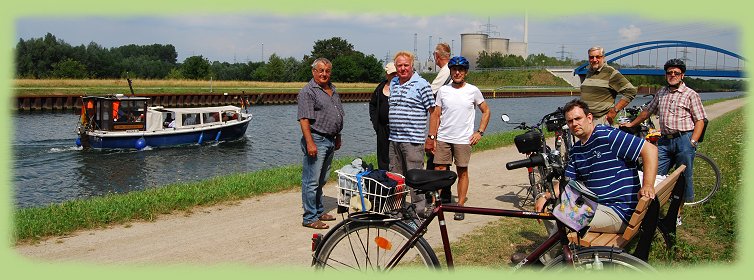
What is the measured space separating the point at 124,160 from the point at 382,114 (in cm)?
1975

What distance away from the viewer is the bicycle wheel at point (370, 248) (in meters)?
3.97

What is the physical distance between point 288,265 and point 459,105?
268 cm

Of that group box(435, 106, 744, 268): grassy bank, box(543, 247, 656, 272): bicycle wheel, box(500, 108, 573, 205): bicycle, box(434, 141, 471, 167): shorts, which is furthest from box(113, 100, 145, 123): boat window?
box(543, 247, 656, 272): bicycle wheel

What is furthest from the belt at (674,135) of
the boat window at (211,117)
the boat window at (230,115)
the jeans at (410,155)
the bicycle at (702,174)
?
the boat window at (230,115)

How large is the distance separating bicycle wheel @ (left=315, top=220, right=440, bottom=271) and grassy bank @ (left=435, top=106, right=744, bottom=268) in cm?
130

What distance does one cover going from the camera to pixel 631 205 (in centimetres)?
431

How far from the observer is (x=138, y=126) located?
27.7 metres

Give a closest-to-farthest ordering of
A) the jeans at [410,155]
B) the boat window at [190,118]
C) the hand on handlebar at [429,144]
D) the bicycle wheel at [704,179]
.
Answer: the jeans at [410,155], the hand on handlebar at [429,144], the bicycle wheel at [704,179], the boat window at [190,118]

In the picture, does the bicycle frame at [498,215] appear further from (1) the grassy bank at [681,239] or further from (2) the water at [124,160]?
(2) the water at [124,160]

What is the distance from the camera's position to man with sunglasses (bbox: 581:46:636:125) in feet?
23.5

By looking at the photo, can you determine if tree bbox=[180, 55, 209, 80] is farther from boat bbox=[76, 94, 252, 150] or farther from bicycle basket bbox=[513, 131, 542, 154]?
bicycle basket bbox=[513, 131, 542, 154]

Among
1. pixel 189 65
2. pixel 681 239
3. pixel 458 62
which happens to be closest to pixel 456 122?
pixel 458 62

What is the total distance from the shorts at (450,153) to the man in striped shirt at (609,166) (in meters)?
2.55

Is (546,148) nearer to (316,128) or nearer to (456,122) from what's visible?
(456,122)
